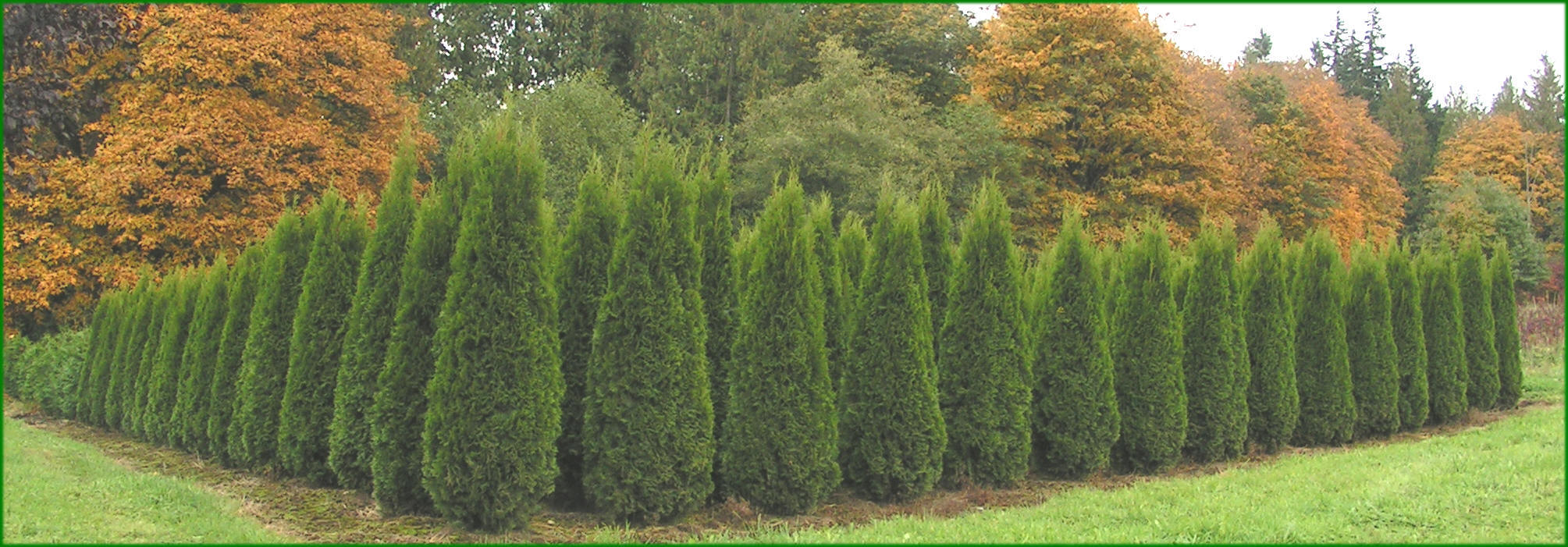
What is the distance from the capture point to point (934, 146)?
24.3m

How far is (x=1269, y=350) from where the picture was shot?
11727 millimetres

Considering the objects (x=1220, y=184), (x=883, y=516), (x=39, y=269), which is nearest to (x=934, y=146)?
(x=1220, y=184)

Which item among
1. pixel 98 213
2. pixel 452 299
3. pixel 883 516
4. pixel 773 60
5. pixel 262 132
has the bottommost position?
pixel 883 516

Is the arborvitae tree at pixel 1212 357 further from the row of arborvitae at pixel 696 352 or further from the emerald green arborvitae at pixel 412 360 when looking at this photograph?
the emerald green arborvitae at pixel 412 360

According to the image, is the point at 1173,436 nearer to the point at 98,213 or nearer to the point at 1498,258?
the point at 1498,258

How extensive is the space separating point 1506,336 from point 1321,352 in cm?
648

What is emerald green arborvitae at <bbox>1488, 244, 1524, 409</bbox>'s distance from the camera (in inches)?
641

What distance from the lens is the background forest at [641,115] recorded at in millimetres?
18172

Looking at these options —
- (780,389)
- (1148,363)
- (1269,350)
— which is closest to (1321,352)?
(1269,350)

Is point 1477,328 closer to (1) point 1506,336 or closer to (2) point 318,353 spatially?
(1) point 1506,336

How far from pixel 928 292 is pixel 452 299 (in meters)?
4.61

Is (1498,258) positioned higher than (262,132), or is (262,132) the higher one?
(262,132)

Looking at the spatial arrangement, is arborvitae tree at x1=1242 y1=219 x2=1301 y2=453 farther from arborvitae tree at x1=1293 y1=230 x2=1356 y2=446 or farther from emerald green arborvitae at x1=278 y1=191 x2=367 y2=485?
emerald green arborvitae at x1=278 y1=191 x2=367 y2=485

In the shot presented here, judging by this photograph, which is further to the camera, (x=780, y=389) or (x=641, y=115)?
(x=641, y=115)
